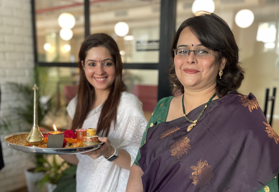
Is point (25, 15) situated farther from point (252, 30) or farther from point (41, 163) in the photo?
point (252, 30)

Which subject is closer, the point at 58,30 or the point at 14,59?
the point at 14,59

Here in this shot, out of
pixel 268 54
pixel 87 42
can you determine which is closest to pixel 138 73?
pixel 87 42

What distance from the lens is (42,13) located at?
321cm

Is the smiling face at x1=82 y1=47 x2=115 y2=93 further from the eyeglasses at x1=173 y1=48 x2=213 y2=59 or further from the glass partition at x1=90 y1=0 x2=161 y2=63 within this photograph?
the glass partition at x1=90 y1=0 x2=161 y2=63

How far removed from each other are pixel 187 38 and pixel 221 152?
0.49 m

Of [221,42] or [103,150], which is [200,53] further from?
[103,150]

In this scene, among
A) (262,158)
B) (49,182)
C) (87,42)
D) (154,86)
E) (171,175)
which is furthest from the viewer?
(49,182)

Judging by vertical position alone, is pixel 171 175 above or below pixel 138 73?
below

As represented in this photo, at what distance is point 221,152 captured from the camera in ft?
3.02

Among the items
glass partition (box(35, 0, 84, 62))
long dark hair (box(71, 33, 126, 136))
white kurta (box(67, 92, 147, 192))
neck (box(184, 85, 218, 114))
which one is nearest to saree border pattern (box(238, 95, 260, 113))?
neck (box(184, 85, 218, 114))

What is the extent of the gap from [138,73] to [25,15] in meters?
1.83

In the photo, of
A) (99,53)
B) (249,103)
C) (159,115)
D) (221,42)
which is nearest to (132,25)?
(99,53)

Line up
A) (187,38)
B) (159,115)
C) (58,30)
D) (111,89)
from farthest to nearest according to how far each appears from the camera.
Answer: (58,30) → (111,89) → (159,115) → (187,38)

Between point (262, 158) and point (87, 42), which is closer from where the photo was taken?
point (262, 158)
